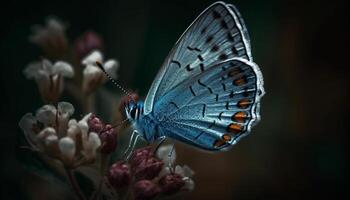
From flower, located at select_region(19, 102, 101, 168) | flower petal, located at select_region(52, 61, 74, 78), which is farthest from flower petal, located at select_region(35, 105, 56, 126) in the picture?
flower petal, located at select_region(52, 61, 74, 78)

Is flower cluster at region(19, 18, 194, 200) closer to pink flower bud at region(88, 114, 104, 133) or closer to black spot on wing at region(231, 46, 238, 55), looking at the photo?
pink flower bud at region(88, 114, 104, 133)

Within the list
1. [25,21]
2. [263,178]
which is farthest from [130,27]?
[263,178]

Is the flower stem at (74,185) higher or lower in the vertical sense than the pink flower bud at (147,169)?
higher

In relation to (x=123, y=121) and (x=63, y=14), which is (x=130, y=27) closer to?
(x=63, y=14)

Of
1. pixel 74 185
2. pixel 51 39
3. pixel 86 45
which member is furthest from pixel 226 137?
pixel 51 39

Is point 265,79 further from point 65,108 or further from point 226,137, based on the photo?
point 65,108

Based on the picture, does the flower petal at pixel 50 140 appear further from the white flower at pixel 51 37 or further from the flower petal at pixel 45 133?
the white flower at pixel 51 37

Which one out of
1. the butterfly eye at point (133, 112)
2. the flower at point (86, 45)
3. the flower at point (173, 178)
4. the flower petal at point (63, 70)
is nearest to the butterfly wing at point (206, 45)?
the butterfly eye at point (133, 112)
